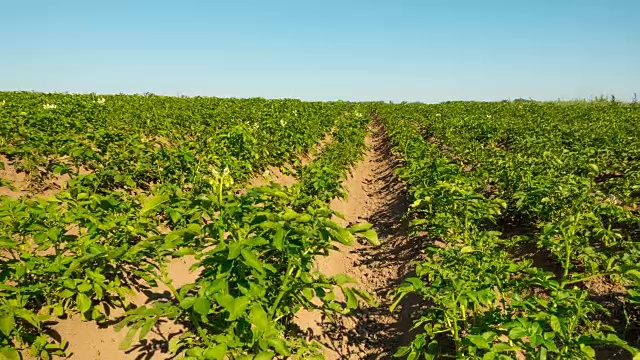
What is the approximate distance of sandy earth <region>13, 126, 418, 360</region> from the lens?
349 cm

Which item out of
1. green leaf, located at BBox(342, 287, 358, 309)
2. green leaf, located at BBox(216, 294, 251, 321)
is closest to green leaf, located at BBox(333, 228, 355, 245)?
green leaf, located at BBox(342, 287, 358, 309)

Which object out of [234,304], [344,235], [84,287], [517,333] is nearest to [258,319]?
[234,304]

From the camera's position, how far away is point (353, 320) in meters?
4.56

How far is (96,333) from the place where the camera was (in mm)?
3572

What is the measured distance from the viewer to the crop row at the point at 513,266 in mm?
2367

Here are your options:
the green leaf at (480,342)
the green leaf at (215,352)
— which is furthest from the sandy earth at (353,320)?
the green leaf at (480,342)

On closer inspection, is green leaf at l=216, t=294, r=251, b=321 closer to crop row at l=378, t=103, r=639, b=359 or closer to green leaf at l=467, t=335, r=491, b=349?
crop row at l=378, t=103, r=639, b=359

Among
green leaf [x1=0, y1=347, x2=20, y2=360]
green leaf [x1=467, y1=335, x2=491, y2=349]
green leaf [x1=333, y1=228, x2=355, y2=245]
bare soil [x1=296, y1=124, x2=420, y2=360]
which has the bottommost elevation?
bare soil [x1=296, y1=124, x2=420, y2=360]

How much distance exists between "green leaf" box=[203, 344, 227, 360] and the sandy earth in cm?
166

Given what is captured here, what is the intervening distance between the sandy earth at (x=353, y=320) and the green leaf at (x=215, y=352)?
1664 millimetres

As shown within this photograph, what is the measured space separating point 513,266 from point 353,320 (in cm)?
218

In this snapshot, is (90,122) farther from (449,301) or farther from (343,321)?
(449,301)

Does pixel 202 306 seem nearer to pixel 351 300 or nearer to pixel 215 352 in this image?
pixel 215 352

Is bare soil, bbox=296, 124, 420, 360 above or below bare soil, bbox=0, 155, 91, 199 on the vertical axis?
below
